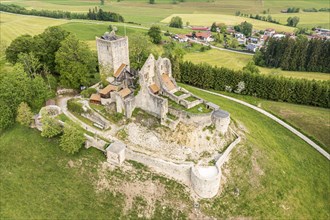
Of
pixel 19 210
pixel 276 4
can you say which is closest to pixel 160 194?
pixel 19 210

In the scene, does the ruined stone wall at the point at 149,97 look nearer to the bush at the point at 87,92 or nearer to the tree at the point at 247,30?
the bush at the point at 87,92

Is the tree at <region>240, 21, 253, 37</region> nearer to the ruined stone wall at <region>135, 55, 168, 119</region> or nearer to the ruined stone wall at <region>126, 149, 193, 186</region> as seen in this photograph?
the ruined stone wall at <region>135, 55, 168, 119</region>

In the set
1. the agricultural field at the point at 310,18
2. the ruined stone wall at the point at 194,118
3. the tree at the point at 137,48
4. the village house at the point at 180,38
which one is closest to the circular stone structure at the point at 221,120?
the ruined stone wall at the point at 194,118

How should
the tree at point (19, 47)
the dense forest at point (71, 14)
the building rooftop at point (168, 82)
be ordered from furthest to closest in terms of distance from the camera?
the dense forest at point (71, 14), the tree at point (19, 47), the building rooftop at point (168, 82)

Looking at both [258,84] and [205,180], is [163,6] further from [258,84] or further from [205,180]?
[205,180]

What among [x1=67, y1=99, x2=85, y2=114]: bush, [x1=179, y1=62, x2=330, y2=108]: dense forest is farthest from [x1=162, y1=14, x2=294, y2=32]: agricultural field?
[x1=67, y1=99, x2=85, y2=114]: bush

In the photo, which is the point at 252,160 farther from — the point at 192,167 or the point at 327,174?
the point at 327,174
